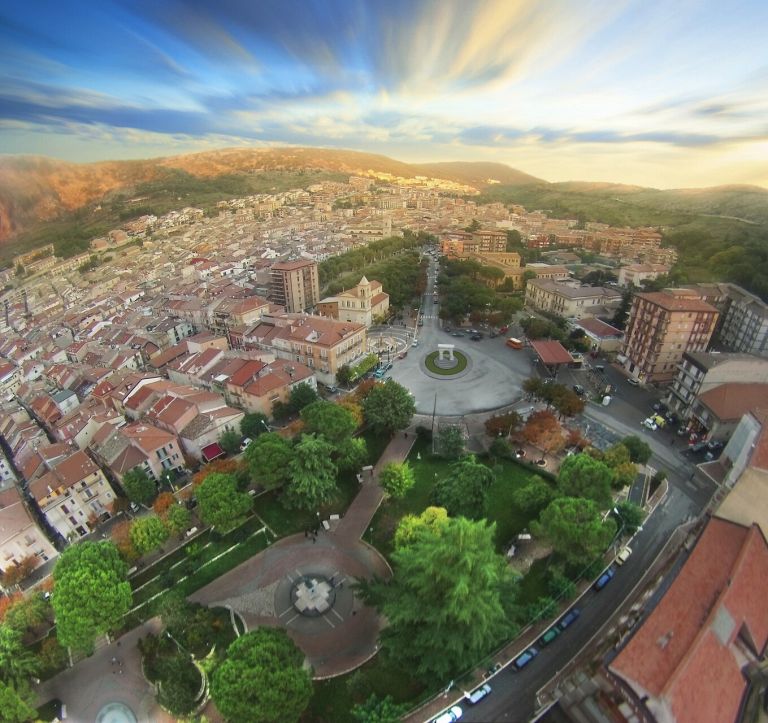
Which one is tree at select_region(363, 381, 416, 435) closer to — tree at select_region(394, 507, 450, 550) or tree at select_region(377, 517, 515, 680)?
tree at select_region(394, 507, 450, 550)

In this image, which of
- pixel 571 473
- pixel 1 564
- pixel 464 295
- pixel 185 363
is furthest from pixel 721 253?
pixel 1 564

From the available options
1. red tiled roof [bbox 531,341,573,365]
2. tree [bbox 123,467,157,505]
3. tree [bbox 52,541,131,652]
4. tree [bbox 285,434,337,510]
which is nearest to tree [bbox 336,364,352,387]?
tree [bbox 285,434,337,510]

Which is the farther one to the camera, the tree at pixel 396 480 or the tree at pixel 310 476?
the tree at pixel 396 480

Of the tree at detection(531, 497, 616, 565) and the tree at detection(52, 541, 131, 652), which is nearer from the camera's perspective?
the tree at detection(52, 541, 131, 652)

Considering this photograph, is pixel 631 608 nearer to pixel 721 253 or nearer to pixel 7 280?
pixel 721 253

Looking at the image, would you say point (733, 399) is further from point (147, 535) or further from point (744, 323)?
point (147, 535)

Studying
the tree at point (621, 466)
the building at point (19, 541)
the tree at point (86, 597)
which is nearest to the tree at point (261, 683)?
the tree at point (86, 597)

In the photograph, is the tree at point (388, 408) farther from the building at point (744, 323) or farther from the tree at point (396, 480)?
the building at point (744, 323)
